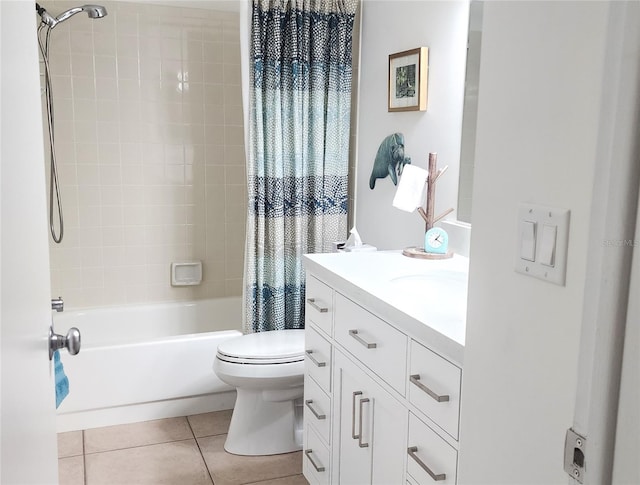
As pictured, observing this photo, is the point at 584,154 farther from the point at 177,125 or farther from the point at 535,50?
the point at 177,125

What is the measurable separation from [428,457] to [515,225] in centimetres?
77

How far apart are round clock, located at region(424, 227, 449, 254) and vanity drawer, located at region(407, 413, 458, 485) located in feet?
2.90

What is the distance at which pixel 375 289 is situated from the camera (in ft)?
5.91

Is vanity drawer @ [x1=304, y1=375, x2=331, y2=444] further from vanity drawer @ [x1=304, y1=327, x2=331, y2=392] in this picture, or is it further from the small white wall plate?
the small white wall plate

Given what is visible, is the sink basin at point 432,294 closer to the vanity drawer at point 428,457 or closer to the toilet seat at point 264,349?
the vanity drawer at point 428,457

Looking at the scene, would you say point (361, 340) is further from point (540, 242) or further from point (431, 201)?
point (540, 242)

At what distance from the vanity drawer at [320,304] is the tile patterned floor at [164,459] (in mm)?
713

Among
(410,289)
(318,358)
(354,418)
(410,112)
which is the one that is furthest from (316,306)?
(410,112)

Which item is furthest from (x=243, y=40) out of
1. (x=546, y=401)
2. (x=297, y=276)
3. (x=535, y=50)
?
(x=546, y=401)

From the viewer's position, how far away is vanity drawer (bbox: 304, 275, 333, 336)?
2.10 metres

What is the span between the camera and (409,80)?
263 cm

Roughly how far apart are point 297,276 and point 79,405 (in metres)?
1.16

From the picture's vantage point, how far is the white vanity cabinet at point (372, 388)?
1435 millimetres

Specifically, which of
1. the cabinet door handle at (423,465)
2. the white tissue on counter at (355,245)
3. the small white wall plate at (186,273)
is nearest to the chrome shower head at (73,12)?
the small white wall plate at (186,273)
